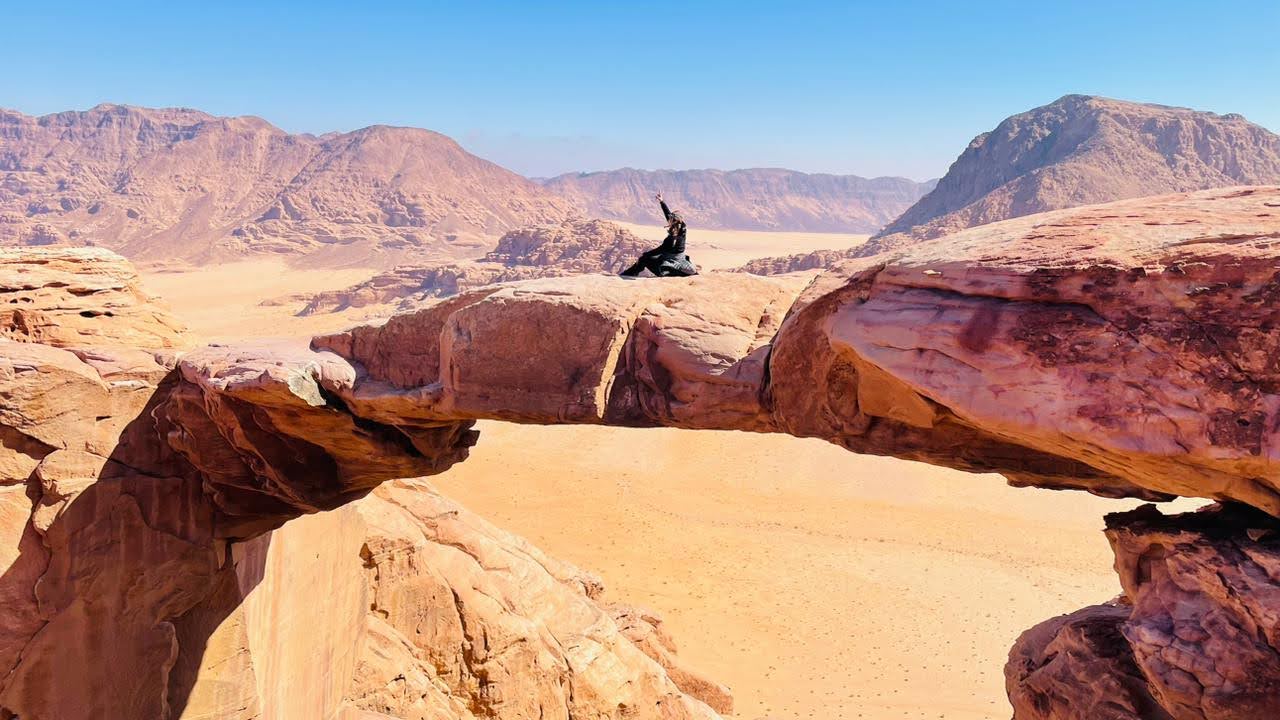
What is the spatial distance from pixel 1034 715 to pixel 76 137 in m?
136

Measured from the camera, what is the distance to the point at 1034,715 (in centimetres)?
614

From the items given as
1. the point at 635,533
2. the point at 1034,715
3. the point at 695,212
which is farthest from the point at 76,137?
the point at 1034,715

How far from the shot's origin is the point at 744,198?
15738cm

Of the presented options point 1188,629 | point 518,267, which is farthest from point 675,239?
point 518,267

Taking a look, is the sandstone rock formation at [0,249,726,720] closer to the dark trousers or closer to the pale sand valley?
the pale sand valley

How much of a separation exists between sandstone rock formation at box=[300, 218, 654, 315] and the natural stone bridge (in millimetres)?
38054

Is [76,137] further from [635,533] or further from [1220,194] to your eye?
[1220,194]

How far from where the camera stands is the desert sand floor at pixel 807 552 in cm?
1260

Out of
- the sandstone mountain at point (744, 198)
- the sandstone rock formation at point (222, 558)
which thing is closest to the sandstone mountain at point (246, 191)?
the sandstone mountain at point (744, 198)

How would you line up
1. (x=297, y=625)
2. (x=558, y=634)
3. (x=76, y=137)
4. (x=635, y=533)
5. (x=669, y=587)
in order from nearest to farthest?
(x=297, y=625)
(x=558, y=634)
(x=669, y=587)
(x=635, y=533)
(x=76, y=137)

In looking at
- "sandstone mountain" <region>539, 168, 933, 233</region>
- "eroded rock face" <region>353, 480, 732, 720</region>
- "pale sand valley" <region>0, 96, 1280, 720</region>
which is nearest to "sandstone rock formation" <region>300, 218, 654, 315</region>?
"pale sand valley" <region>0, 96, 1280, 720</region>

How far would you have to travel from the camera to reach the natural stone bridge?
418 cm

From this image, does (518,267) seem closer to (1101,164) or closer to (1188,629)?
(1101,164)

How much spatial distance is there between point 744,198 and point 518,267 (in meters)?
112
